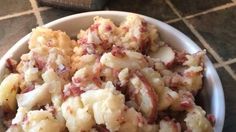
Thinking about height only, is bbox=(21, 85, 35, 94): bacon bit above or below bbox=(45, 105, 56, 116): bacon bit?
above

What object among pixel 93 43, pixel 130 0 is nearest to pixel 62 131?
pixel 93 43

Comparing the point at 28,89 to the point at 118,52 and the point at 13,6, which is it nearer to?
the point at 118,52

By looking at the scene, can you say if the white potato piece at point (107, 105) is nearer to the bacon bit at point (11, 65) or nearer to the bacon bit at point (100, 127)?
the bacon bit at point (100, 127)

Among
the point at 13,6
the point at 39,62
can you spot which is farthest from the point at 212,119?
the point at 13,6

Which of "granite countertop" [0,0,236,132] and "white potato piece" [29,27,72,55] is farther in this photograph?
"granite countertop" [0,0,236,132]

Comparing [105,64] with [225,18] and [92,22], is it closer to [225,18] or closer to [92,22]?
[92,22]

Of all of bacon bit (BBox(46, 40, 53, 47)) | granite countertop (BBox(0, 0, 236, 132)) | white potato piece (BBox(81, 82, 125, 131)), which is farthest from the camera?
granite countertop (BBox(0, 0, 236, 132))

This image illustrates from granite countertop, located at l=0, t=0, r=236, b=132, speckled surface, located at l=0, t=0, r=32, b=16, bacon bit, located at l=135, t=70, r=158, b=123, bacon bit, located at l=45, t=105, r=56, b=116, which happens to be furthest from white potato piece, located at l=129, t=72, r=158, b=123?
speckled surface, located at l=0, t=0, r=32, b=16

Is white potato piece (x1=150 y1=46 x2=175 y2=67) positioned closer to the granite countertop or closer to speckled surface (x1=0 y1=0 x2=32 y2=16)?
the granite countertop
